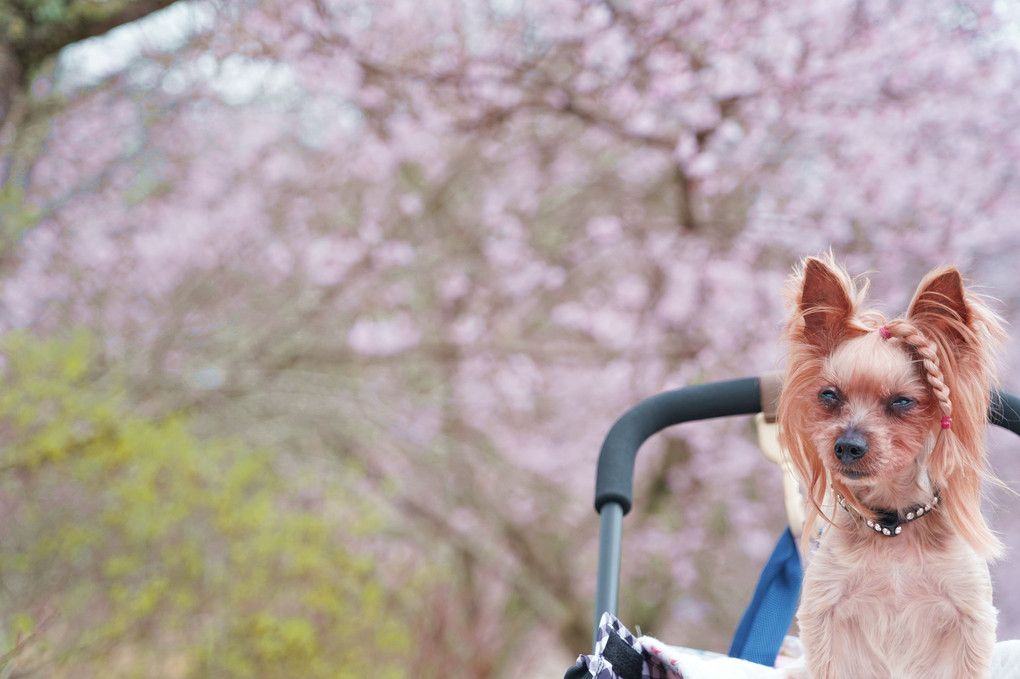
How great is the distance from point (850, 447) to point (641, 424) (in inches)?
20.3

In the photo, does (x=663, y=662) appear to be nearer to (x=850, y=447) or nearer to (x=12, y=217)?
(x=850, y=447)

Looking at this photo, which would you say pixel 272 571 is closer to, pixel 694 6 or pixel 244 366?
pixel 244 366

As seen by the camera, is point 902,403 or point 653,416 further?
point 653,416

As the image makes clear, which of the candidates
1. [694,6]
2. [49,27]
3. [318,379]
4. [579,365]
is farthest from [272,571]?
[694,6]

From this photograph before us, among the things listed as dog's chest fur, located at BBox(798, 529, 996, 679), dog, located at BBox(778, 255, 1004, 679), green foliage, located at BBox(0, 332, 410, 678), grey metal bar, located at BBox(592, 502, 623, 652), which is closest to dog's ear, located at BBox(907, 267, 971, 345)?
dog, located at BBox(778, 255, 1004, 679)

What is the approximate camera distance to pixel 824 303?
93cm

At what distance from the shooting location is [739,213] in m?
3.98

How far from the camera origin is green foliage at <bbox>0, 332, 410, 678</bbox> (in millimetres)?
2934

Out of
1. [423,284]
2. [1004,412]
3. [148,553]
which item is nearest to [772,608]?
[1004,412]

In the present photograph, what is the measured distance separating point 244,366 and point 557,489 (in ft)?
6.35

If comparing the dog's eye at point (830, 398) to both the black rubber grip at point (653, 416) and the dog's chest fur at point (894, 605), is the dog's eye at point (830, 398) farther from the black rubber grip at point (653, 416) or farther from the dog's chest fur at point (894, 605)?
the black rubber grip at point (653, 416)

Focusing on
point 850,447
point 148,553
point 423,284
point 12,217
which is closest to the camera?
point 850,447

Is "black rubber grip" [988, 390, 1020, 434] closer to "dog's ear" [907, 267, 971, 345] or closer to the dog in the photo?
the dog

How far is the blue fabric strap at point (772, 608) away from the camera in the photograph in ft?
4.22
